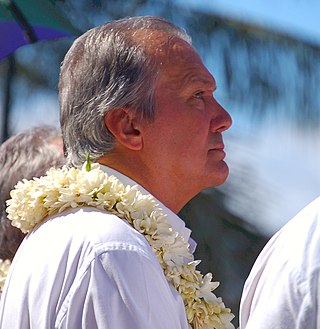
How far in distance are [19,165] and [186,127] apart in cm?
90

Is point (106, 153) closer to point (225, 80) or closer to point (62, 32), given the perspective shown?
point (62, 32)

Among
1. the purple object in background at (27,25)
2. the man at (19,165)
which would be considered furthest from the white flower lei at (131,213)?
the purple object in background at (27,25)

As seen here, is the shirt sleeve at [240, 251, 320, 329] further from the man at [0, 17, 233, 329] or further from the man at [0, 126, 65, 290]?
the man at [0, 126, 65, 290]

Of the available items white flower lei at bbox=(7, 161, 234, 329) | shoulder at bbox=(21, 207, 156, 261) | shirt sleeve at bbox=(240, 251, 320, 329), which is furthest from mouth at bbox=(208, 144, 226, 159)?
shirt sleeve at bbox=(240, 251, 320, 329)

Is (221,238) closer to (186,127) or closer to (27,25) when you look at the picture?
(27,25)

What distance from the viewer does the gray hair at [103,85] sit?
8.15ft

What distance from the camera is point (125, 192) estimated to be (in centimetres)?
234

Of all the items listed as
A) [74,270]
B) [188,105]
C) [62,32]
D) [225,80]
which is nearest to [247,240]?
[225,80]

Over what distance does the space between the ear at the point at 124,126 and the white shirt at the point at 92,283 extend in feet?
1.04

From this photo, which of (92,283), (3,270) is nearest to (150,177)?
(92,283)

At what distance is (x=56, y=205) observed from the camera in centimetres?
233

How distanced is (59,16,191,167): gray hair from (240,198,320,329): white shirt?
0.67 m

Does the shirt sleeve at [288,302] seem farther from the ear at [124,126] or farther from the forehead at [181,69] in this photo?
the forehead at [181,69]

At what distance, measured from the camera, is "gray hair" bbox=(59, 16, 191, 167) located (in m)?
2.48
